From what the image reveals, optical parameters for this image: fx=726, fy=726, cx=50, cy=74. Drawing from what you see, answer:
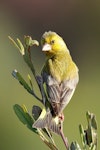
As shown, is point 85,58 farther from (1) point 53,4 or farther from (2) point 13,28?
(1) point 53,4

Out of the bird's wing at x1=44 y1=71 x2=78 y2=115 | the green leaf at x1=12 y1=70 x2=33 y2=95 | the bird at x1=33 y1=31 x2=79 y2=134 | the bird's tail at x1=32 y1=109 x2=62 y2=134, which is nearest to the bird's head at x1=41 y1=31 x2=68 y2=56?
the bird at x1=33 y1=31 x2=79 y2=134

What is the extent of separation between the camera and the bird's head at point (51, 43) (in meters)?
2.58

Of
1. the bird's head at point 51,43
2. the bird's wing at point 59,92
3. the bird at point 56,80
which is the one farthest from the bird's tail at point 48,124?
the bird's head at point 51,43

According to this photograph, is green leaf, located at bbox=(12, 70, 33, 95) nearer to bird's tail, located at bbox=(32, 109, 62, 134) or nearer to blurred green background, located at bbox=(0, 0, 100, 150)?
bird's tail, located at bbox=(32, 109, 62, 134)

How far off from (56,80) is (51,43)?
45cm

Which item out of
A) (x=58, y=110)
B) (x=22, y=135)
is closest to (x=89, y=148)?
(x=58, y=110)

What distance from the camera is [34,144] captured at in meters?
5.42

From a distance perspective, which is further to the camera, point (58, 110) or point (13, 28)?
point (13, 28)

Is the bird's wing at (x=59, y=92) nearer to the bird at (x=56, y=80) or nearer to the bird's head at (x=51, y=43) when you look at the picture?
the bird at (x=56, y=80)

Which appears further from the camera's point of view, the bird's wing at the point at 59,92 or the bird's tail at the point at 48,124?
the bird's wing at the point at 59,92

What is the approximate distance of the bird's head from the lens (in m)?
2.58

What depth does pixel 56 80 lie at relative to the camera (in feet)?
7.45

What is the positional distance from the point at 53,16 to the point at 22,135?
376 cm

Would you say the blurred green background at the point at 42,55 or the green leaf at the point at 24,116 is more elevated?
the blurred green background at the point at 42,55
